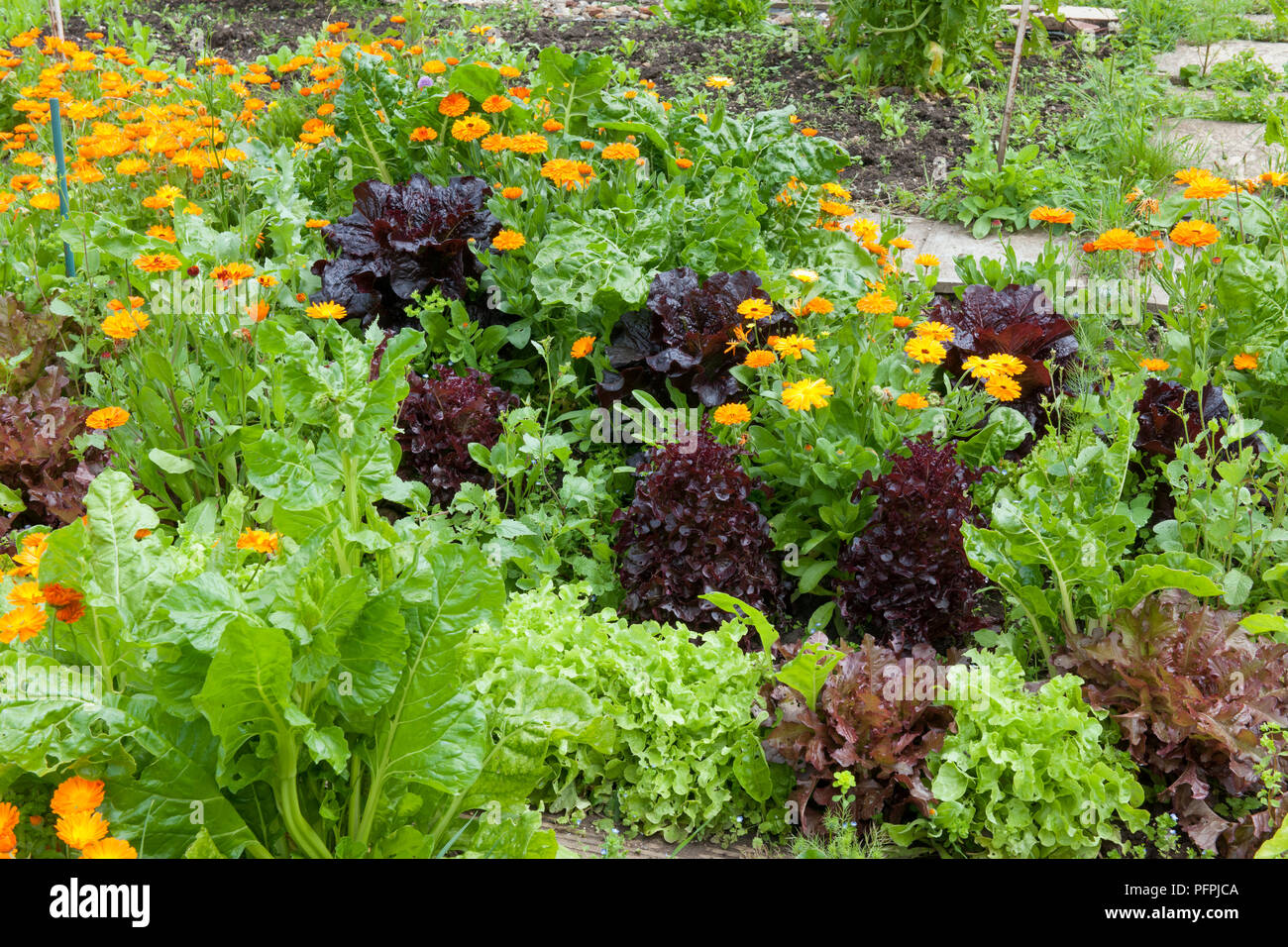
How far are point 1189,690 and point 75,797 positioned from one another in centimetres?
224

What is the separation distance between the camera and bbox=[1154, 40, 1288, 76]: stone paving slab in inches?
291

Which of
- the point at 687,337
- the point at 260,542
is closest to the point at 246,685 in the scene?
the point at 260,542

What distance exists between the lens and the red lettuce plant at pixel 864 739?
Answer: 254 centimetres

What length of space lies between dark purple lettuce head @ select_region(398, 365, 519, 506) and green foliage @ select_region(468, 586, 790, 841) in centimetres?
84

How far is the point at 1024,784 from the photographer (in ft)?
7.97

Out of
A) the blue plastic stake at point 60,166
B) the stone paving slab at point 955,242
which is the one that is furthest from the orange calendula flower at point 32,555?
the stone paving slab at point 955,242

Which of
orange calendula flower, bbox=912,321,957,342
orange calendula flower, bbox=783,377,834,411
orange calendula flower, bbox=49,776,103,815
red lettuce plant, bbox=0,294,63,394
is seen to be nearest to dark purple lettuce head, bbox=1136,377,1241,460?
orange calendula flower, bbox=912,321,957,342

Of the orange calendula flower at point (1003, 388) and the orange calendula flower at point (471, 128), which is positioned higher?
the orange calendula flower at point (471, 128)

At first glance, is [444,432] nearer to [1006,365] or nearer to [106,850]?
[1006,365]

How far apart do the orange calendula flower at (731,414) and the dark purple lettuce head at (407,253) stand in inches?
51.5

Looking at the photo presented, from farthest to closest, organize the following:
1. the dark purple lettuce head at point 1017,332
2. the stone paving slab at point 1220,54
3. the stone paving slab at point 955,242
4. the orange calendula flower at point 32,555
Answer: the stone paving slab at point 1220,54 < the stone paving slab at point 955,242 < the dark purple lettuce head at point 1017,332 < the orange calendula flower at point 32,555

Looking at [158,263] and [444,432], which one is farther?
[444,432]

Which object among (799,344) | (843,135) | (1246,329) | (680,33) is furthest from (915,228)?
(680,33)

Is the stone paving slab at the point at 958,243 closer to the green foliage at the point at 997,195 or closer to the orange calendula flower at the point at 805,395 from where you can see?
the green foliage at the point at 997,195
